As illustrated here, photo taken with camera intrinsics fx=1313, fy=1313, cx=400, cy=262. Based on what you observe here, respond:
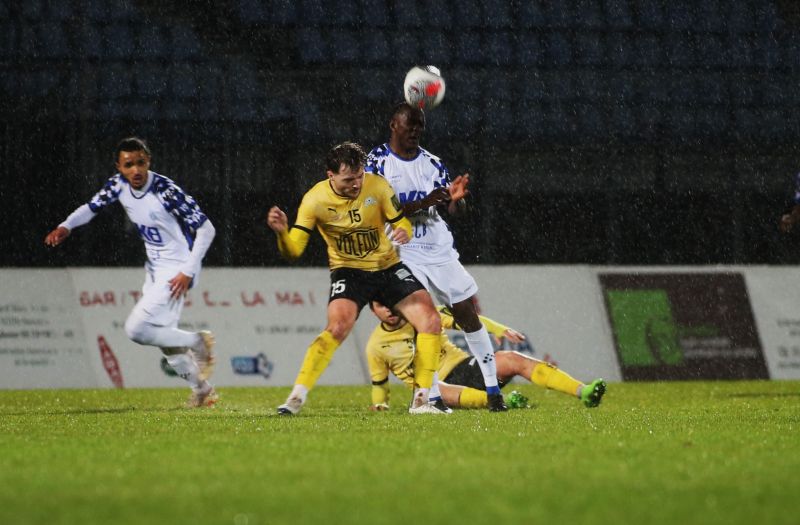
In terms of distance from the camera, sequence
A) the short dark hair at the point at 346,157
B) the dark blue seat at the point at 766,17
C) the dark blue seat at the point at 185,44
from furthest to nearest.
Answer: the dark blue seat at the point at 766,17 < the dark blue seat at the point at 185,44 < the short dark hair at the point at 346,157

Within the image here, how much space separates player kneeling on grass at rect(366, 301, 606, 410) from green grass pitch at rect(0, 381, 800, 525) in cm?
24

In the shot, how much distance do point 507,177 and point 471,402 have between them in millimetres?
7171

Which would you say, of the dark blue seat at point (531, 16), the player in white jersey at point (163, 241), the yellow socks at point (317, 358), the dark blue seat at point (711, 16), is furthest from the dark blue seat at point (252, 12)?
the yellow socks at point (317, 358)

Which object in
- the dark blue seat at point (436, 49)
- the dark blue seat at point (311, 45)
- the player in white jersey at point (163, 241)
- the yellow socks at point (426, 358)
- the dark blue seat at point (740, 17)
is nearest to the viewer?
the yellow socks at point (426, 358)

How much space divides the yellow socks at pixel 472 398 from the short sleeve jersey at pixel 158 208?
2410 millimetres

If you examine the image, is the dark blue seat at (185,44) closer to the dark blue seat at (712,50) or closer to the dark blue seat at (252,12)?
the dark blue seat at (252,12)

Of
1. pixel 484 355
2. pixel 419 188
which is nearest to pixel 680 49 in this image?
pixel 419 188

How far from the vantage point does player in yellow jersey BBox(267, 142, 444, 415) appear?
823 centimetres

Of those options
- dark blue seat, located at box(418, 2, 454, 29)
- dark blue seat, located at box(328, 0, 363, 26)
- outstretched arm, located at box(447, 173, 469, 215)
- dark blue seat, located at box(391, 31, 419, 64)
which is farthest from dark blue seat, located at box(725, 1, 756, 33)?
outstretched arm, located at box(447, 173, 469, 215)

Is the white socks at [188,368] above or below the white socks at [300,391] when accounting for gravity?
above

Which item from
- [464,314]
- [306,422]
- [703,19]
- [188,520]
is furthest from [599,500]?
[703,19]

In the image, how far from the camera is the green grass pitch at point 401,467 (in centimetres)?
398

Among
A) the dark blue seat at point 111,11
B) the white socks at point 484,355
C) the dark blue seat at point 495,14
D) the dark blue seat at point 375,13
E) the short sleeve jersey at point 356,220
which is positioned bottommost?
the white socks at point 484,355

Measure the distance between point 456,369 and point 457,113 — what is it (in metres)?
8.19
